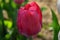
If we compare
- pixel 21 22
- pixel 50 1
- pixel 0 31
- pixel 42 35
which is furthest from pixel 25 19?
pixel 50 1

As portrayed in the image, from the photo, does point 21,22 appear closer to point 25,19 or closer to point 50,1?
point 25,19

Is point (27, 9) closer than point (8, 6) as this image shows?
Yes

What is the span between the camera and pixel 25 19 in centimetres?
64

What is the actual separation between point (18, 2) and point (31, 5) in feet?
0.89

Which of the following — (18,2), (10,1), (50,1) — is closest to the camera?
(18,2)

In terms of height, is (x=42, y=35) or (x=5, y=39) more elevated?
(x=5, y=39)

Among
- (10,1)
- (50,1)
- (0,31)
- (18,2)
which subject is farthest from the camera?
(50,1)

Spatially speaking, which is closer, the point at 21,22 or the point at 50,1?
the point at 21,22

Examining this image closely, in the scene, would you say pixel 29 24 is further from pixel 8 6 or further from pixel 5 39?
pixel 8 6

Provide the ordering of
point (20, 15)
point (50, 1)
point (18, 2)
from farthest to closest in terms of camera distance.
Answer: point (50, 1) → point (18, 2) → point (20, 15)

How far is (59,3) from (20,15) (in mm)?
124

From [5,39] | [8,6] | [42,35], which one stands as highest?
[8,6]

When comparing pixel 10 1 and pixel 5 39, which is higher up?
pixel 10 1

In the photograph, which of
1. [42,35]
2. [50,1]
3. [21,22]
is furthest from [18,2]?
[50,1]
